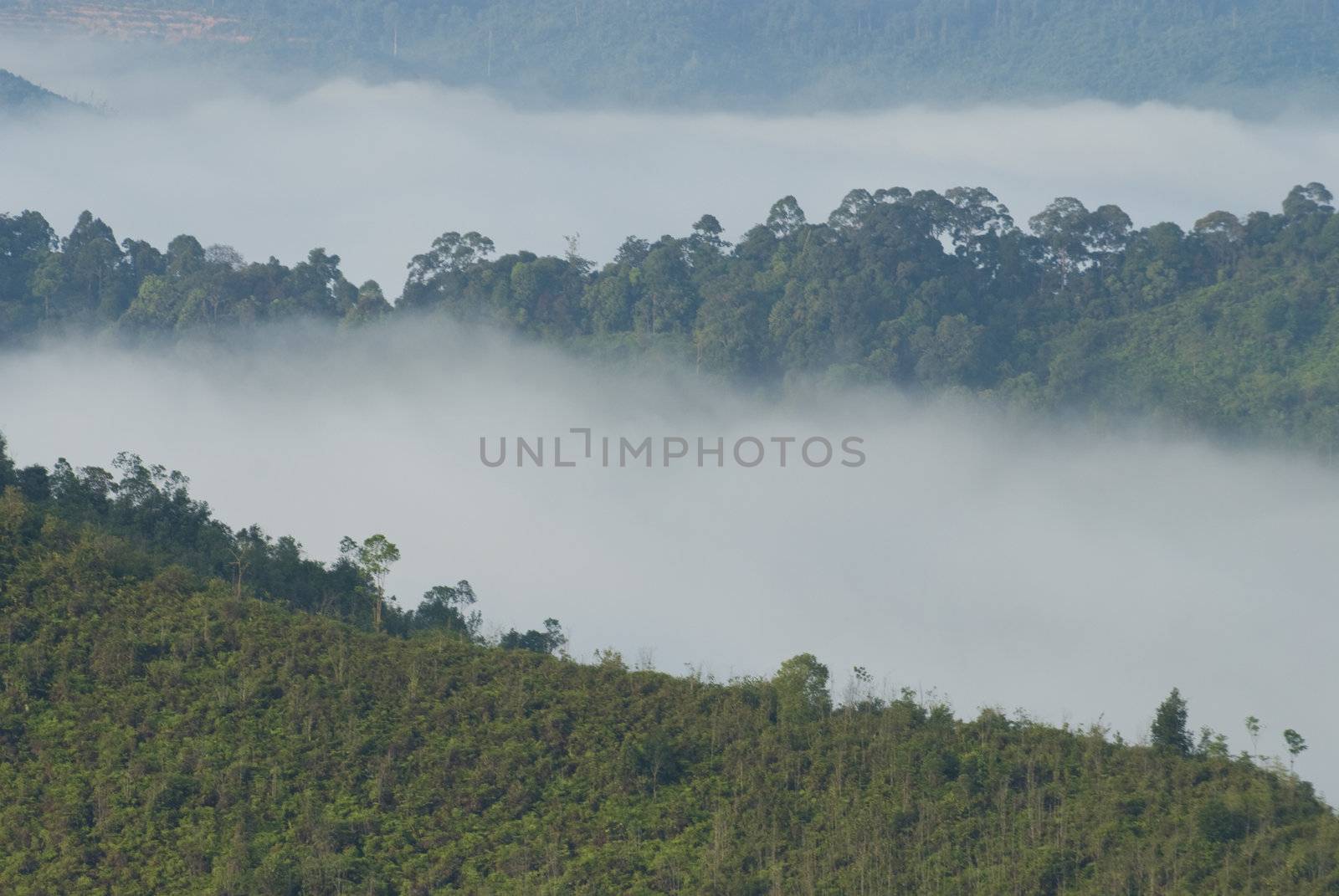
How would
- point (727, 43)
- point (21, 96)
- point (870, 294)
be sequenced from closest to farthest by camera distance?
point (870, 294)
point (21, 96)
point (727, 43)

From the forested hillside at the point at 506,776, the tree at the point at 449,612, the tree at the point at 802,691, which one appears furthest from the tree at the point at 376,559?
the tree at the point at 802,691

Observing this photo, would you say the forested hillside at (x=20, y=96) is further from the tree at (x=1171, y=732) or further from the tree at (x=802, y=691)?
the tree at (x=1171, y=732)

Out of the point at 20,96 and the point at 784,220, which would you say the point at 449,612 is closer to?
the point at 784,220

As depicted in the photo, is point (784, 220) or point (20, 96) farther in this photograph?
point (20, 96)

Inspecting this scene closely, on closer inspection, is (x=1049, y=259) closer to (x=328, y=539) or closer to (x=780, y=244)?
(x=780, y=244)

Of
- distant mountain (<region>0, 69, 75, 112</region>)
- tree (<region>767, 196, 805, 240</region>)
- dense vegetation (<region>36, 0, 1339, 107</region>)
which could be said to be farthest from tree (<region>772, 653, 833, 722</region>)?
dense vegetation (<region>36, 0, 1339, 107</region>)

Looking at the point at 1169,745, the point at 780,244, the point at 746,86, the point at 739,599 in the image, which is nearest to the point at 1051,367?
the point at 780,244

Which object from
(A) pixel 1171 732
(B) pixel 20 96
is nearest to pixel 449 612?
(A) pixel 1171 732

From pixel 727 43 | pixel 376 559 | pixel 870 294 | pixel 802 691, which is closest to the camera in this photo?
pixel 802 691
